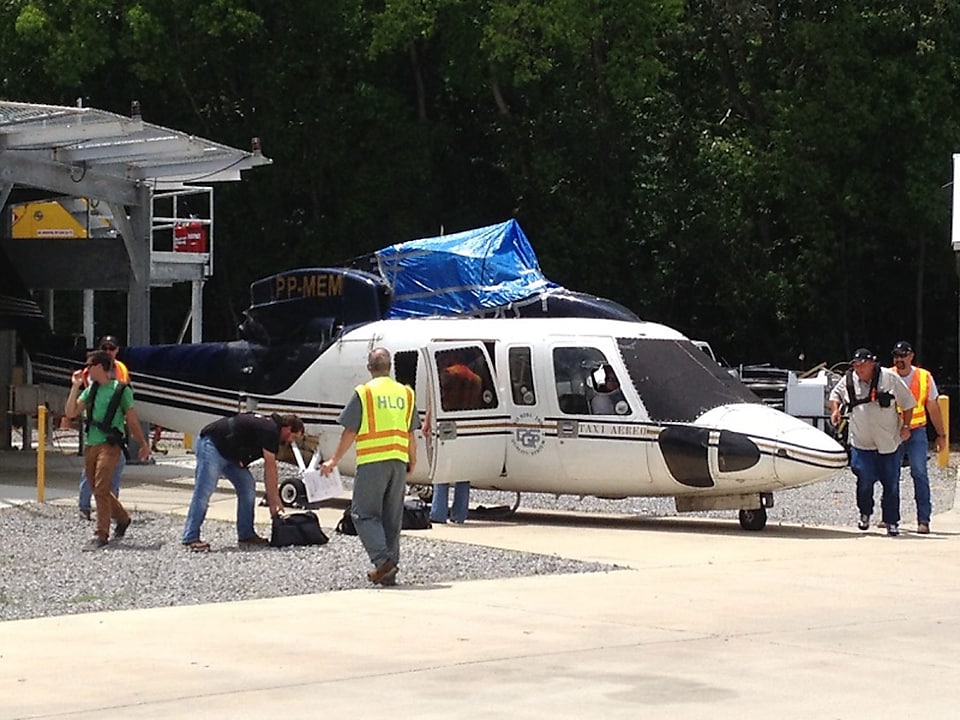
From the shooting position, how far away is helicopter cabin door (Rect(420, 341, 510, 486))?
17.8 m

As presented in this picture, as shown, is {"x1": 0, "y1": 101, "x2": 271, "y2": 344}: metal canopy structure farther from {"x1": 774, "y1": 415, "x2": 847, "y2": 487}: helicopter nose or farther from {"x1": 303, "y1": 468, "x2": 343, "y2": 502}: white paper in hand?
{"x1": 774, "y1": 415, "x2": 847, "y2": 487}: helicopter nose

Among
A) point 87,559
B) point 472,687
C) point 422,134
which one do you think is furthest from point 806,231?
point 472,687

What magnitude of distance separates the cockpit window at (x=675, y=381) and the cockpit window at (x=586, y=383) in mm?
225

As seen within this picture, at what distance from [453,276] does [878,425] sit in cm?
511

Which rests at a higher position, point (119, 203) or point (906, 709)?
point (119, 203)

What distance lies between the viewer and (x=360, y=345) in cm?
1888

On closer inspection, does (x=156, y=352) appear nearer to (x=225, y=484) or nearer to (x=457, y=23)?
(x=225, y=484)

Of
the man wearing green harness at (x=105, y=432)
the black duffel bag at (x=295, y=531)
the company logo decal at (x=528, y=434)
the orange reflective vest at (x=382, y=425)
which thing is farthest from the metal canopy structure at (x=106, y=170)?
the orange reflective vest at (x=382, y=425)

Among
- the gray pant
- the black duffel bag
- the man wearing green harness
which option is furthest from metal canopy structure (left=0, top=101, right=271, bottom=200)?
the gray pant

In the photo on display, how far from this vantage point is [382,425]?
43.2 ft

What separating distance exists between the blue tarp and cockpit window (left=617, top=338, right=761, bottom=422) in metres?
2.36

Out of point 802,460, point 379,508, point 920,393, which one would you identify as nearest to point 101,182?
point 802,460

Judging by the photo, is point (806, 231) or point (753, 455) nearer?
point (753, 455)

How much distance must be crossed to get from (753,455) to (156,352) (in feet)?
25.5
